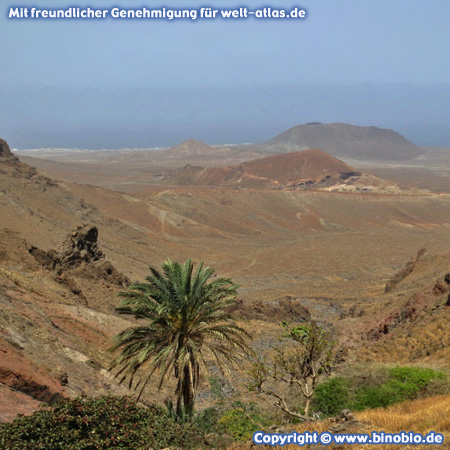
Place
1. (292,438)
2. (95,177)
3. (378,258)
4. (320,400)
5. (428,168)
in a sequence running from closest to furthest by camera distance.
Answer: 1. (292,438)
2. (320,400)
3. (378,258)
4. (95,177)
5. (428,168)

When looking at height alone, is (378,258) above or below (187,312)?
below

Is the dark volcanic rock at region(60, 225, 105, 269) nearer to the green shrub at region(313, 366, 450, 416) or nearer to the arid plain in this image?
the arid plain

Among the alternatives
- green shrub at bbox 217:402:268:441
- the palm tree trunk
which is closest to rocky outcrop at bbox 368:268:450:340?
green shrub at bbox 217:402:268:441

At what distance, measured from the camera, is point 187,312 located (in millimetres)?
12281

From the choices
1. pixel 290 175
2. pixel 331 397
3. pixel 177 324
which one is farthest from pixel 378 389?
pixel 290 175

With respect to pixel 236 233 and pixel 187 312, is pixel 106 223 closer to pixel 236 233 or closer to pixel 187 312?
pixel 236 233

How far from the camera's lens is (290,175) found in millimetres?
130875

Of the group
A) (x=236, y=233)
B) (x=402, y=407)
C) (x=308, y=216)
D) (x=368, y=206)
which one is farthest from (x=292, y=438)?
(x=368, y=206)

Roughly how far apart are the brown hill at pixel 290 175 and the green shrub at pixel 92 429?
109 metres

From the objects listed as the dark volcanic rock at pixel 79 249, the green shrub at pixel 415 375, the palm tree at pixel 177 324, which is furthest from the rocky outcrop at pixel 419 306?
the dark volcanic rock at pixel 79 249

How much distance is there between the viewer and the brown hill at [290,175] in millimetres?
119875

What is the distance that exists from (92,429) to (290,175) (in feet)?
409

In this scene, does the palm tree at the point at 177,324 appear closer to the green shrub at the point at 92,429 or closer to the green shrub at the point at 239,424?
the green shrub at the point at 239,424

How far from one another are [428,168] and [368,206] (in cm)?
10700
